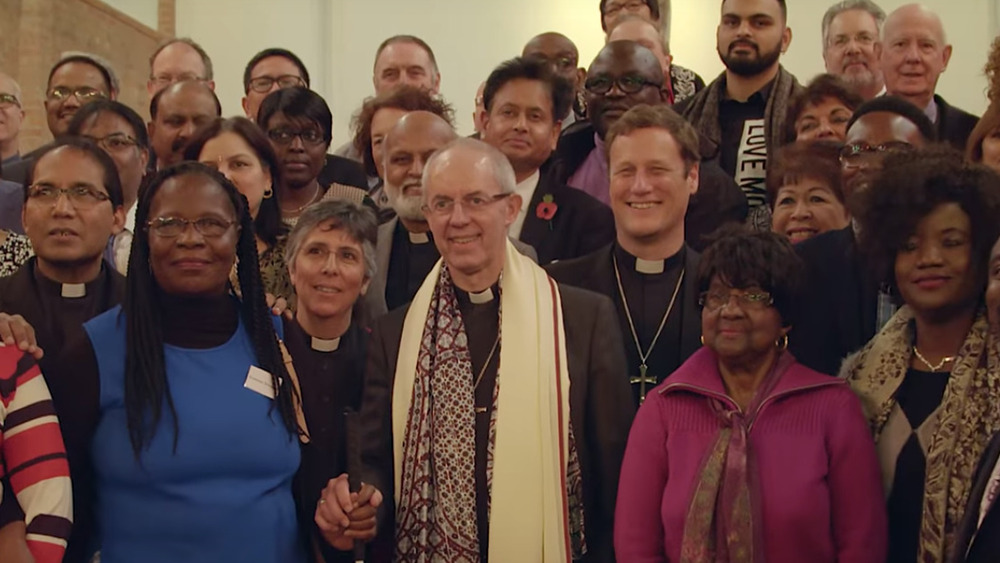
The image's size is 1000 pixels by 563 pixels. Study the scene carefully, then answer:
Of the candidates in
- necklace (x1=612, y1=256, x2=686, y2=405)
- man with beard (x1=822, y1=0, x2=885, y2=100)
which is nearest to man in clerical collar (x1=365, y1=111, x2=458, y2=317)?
necklace (x1=612, y1=256, x2=686, y2=405)

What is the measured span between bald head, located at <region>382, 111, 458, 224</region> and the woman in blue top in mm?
1260

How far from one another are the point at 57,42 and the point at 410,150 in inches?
189

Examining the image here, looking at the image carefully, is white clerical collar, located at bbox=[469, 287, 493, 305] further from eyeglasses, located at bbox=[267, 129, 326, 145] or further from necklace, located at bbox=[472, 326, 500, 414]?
eyeglasses, located at bbox=[267, 129, 326, 145]

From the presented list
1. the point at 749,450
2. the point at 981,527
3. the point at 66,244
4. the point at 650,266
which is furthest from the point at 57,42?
the point at 981,527

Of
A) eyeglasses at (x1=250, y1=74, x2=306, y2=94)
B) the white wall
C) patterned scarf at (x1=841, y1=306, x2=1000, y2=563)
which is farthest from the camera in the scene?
the white wall

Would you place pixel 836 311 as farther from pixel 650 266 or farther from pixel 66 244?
pixel 66 244

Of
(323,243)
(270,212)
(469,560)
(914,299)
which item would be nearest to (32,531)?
(469,560)

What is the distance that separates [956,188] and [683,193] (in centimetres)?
87

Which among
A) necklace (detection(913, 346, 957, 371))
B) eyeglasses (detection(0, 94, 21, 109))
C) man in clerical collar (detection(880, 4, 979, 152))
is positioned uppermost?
man in clerical collar (detection(880, 4, 979, 152))

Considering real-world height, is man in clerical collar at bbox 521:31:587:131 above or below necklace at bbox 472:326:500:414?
above

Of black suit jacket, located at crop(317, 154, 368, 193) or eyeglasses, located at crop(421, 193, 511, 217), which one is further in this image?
black suit jacket, located at crop(317, 154, 368, 193)

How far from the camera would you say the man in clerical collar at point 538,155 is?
4.36m

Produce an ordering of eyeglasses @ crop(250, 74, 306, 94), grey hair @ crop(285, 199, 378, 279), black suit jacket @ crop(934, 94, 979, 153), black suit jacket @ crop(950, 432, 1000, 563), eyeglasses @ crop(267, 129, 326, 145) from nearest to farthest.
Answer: black suit jacket @ crop(950, 432, 1000, 563), grey hair @ crop(285, 199, 378, 279), eyeglasses @ crop(267, 129, 326, 145), black suit jacket @ crop(934, 94, 979, 153), eyeglasses @ crop(250, 74, 306, 94)

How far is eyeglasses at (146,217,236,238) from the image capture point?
3088mm
